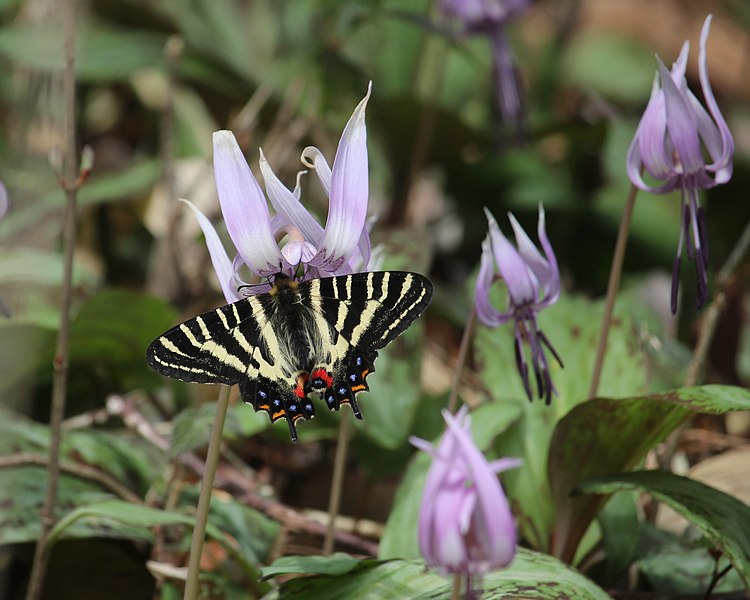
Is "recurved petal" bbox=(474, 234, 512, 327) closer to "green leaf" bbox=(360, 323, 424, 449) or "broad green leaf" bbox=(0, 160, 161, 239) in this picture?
"green leaf" bbox=(360, 323, 424, 449)

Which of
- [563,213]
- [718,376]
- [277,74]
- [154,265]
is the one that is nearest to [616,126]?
[563,213]

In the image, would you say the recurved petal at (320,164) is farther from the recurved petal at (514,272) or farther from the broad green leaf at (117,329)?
the broad green leaf at (117,329)

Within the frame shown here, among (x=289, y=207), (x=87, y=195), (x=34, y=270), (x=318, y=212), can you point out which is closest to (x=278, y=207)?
(x=289, y=207)

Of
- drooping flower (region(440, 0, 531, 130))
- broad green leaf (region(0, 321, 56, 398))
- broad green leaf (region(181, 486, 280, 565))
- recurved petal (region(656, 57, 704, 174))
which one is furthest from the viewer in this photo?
drooping flower (region(440, 0, 531, 130))

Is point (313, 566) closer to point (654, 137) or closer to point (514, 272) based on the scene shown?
point (514, 272)

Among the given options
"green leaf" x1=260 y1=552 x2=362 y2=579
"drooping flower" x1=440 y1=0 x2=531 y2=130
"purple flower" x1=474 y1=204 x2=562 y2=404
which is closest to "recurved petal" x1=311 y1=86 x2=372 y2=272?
"purple flower" x1=474 y1=204 x2=562 y2=404

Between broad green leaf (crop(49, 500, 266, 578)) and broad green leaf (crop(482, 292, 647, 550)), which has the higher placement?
broad green leaf (crop(482, 292, 647, 550))

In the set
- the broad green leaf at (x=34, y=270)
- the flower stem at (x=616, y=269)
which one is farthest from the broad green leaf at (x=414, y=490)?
the broad green leaf at (x=34, y=270)
